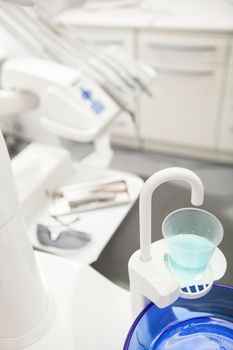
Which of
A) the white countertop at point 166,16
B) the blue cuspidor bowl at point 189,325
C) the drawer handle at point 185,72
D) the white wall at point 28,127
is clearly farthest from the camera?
the white wall at point 28,127

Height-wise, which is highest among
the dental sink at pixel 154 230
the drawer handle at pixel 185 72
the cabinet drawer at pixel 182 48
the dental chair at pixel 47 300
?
the dental chair at pixel 47 300

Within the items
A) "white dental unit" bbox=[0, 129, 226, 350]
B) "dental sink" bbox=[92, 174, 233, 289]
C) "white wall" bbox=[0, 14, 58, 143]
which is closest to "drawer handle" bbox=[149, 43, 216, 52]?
"white wall" bbox=[0, 14, 58, 143]

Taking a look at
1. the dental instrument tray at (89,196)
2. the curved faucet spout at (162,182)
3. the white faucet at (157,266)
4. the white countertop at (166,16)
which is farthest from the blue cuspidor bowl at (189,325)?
the white countertop at (166,16)

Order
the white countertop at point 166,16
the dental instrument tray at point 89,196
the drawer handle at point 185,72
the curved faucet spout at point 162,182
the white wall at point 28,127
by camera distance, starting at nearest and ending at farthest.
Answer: the curved faucet spout at point 162,182, the dental instrument tray at point 89,196, the white countertop at point 166,16, the drawer handle at point 185,72, the white wall at point 28,127

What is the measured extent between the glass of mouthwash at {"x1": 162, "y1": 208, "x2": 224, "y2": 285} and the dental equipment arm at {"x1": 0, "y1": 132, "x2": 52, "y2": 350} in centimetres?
23

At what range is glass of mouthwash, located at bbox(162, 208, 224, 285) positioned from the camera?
508 millimetres

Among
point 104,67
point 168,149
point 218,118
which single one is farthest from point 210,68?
point 104,67

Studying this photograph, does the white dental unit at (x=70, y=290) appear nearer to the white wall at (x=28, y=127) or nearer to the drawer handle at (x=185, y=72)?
the white wall at (x=28, y=127)

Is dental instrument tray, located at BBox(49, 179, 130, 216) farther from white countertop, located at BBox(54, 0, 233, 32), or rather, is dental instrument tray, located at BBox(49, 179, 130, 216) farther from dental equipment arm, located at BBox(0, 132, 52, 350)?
white countertop, located at BBox(54, 0, 233, 32)

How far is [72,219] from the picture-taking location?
2.85 ft

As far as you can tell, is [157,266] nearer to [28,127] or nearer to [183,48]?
[183,48]

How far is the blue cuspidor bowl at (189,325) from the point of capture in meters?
0.56

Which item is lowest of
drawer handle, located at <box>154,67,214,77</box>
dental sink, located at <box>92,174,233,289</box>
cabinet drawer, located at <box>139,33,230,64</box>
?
drawer handle, located at <box>154,67,214,77</box>

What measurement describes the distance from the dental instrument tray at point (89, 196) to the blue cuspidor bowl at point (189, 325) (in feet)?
1.16
